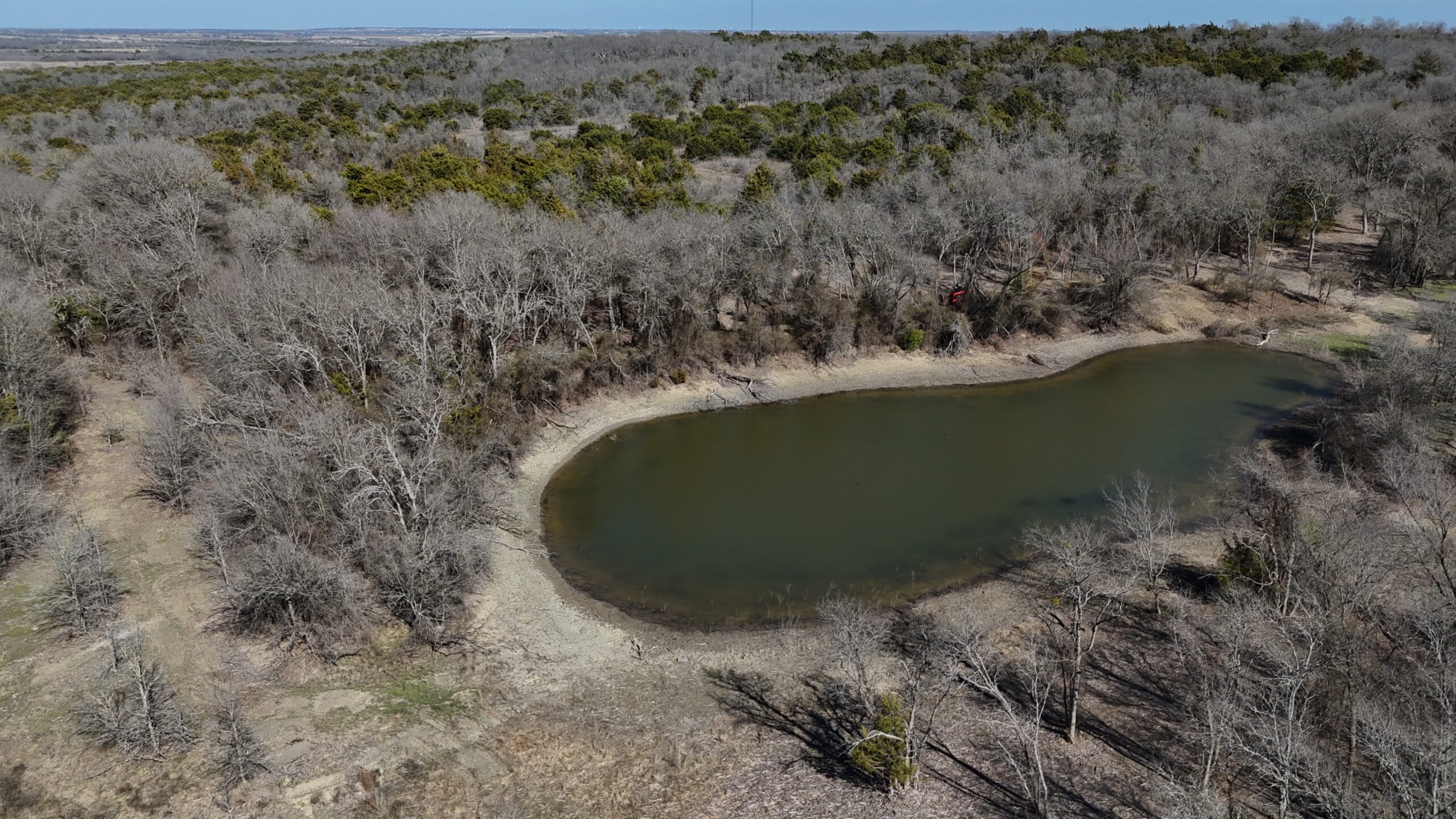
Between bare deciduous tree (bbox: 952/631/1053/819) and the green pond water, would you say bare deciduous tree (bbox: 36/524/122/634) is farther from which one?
bare deciduous tree (bbox: 952/631/1053/819)

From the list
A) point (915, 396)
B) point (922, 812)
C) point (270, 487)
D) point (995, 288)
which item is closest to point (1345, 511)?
point (922, 812)

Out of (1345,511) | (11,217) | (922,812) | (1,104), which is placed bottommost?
(922,812)

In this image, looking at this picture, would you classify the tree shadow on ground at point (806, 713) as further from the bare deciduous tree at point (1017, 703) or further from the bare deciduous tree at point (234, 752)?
the bare deciduous tree at point (234, 752)

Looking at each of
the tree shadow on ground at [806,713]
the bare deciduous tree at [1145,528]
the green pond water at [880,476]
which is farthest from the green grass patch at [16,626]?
the bare deciduous tree at [1145,528]

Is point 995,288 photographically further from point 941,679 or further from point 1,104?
point 1,104

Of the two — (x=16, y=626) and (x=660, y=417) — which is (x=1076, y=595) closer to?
(x=660, y=417)
